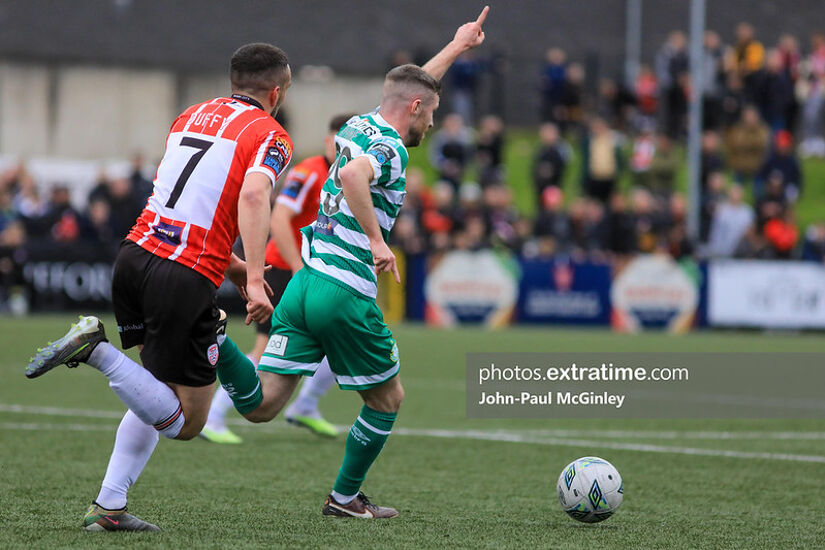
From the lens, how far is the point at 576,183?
96.1 ft

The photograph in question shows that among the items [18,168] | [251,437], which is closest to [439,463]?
[251,437]

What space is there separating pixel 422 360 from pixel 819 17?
23.9m

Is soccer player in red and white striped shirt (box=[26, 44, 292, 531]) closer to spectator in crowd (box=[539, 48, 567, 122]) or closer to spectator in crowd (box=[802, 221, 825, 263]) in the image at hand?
spectator in crowd (box=[802, 221, 825, 263])

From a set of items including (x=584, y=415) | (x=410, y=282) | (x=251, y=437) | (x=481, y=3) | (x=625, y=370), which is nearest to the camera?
(x=251, y=437)

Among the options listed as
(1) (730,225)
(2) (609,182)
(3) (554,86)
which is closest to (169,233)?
(1) (730,225)

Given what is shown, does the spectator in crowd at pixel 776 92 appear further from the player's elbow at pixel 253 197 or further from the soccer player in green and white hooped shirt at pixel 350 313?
the player's elbow at pixel 253 197

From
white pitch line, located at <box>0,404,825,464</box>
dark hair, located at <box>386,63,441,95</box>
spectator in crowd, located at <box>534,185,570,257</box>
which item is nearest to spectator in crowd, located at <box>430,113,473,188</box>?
spectator in crowd, located at <box>534,185,570,257</box>

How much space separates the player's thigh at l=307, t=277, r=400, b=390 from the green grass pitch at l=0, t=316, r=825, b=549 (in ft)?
2.17

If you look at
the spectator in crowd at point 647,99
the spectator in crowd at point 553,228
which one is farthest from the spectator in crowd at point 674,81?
the spectator in crowd at point 553,228

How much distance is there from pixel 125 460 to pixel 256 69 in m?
1.75

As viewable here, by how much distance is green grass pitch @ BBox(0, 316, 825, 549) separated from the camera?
5.66 m

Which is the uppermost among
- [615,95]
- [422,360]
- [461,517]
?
[615,95]

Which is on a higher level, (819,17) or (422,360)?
(819,17)

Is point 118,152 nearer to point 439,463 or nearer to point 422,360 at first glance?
point 422,360
